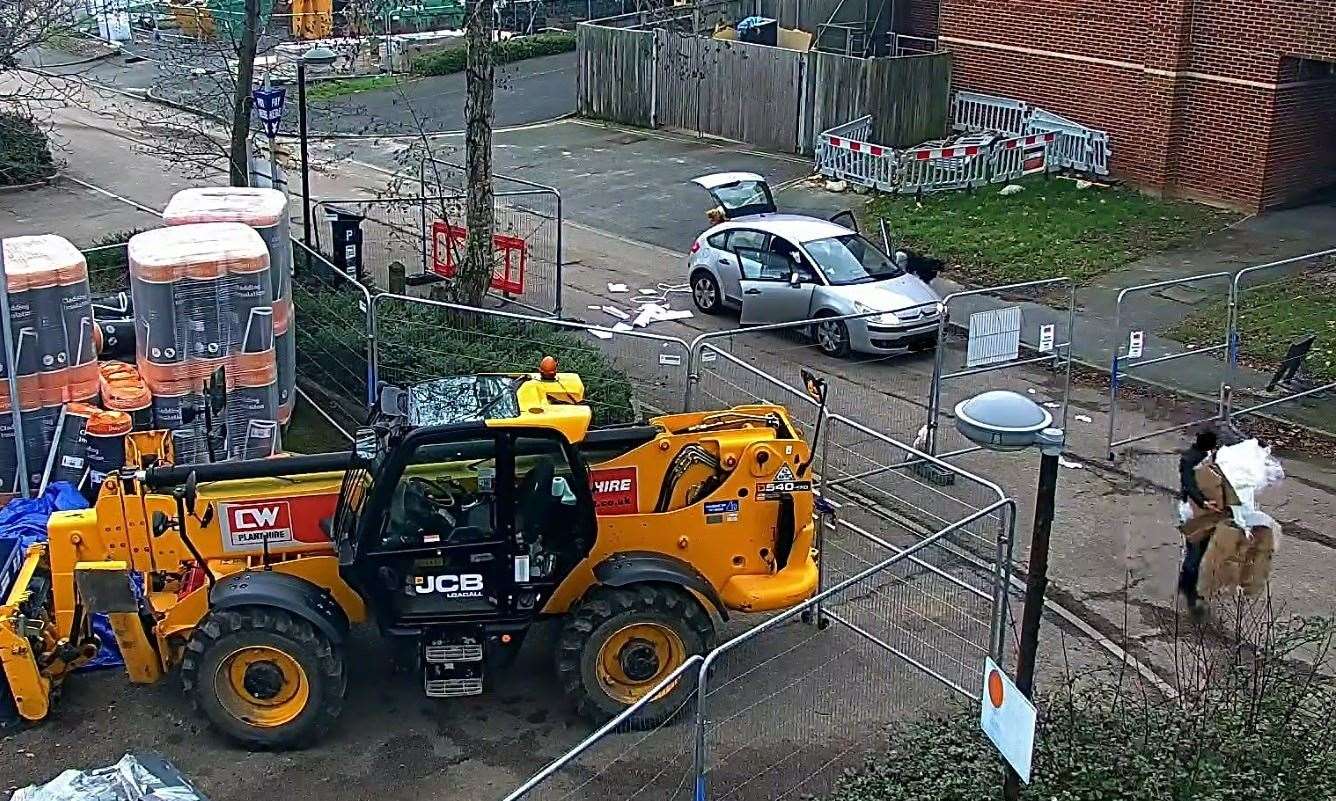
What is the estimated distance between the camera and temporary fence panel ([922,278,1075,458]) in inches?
535

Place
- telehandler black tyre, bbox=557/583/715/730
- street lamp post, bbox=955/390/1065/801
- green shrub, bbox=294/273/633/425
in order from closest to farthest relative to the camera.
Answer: street lamp post, bbox=955/390/1065/801, telehandler black tyre, bbox=557/583/715/730, green shrub, bbox=294/273/633/425

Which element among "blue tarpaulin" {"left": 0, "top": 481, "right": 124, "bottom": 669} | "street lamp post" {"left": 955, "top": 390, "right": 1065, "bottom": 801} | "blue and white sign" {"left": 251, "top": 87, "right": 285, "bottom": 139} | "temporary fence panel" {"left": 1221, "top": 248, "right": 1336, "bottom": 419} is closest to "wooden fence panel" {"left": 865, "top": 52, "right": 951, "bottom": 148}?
"temporary fence panel" {"left": 1221, "top": 248, "right": 1336, "bottom": 419}

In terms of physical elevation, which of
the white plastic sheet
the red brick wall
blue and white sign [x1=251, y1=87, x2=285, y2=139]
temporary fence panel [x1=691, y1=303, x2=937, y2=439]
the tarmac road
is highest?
the red brick wall

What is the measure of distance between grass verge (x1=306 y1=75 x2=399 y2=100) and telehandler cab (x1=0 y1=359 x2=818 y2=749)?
2581 centimetres

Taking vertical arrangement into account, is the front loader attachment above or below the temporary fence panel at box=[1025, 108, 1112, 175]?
below

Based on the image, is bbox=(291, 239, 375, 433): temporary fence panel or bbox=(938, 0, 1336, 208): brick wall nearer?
bbox=(291, 239, 375, 433): temporary fence panel

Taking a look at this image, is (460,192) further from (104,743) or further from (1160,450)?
(104,743)

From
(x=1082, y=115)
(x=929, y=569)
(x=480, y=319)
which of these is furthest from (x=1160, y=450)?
(x=1082, y=115)

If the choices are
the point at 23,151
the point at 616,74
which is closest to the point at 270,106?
the point at 23,151

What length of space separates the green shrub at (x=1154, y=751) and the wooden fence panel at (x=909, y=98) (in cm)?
1880

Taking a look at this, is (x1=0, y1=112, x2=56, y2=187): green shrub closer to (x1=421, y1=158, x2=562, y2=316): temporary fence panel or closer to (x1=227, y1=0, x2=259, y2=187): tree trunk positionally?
(x1=421, y1=158, x2=562, y2=316): temporary fence panel

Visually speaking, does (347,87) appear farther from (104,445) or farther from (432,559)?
(432,559)

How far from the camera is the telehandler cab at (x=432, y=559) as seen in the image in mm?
8562

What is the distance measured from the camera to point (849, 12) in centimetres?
2969
